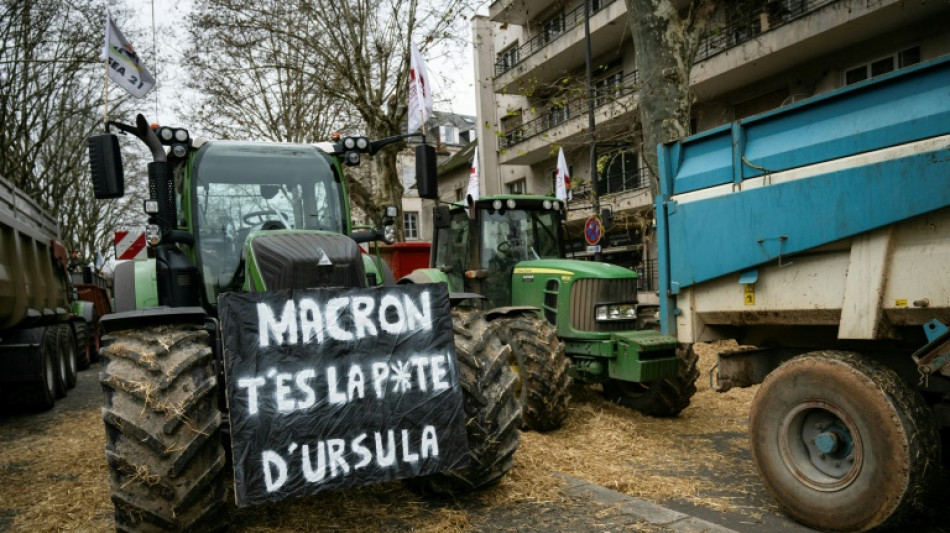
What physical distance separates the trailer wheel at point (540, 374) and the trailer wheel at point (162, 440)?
3.28 meters

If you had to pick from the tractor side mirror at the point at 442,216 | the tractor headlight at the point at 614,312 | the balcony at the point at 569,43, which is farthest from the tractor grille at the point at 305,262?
the balcony at the point at 569,43

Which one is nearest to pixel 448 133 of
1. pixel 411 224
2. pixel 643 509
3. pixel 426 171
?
pixel 411 224

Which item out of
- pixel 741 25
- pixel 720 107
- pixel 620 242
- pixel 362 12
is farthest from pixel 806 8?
pixel 362 12

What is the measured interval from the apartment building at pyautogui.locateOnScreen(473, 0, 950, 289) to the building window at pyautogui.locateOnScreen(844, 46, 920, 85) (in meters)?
0.02

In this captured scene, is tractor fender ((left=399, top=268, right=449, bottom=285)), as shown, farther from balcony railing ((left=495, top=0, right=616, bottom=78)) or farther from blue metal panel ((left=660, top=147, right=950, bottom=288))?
balcony railing ((left=495, top=0, right=616, bottom=78))

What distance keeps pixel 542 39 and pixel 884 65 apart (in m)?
14.9

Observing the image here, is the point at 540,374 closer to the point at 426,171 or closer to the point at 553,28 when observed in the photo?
the point at 426,171

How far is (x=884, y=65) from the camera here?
14.7 meters

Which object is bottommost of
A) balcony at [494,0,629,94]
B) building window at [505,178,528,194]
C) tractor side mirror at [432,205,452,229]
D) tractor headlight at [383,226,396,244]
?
tractor headlight at [383,226,396,244]

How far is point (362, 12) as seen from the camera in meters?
20.9

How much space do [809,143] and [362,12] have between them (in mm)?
18923

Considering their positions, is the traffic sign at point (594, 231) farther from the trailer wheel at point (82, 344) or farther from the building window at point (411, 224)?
the building window at point (411, 224)

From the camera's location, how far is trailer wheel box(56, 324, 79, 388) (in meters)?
10.8

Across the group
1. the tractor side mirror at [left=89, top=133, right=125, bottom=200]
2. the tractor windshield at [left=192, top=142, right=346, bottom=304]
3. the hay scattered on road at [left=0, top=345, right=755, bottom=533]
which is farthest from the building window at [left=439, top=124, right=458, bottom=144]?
the tractor side mirror at [left=89, top=133, right=125, bottom=200]
